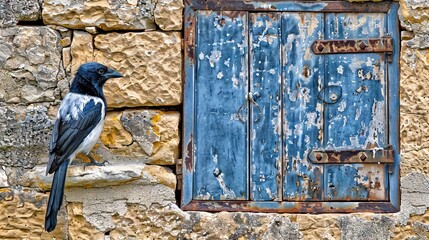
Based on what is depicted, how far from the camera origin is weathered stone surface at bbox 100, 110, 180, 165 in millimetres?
5332

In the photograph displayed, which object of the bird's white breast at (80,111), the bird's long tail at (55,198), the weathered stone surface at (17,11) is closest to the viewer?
the bird's long tail at (55,198)

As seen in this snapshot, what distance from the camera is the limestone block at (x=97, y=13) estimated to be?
5.33 meters

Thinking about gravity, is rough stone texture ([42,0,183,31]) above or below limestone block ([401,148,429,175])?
above

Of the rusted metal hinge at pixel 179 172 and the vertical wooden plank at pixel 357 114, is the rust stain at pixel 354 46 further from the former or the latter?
the rusted metal hinge at pixel 179 172

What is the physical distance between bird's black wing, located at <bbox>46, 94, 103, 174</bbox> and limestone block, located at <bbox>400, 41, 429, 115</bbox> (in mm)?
1528

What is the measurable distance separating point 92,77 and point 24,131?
0.48m

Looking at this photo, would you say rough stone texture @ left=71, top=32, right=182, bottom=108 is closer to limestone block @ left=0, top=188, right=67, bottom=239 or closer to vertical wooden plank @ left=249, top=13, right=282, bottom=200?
vertical wooden plank @ left=249, top=13, right=282, bottom=200

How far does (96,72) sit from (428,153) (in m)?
1.71

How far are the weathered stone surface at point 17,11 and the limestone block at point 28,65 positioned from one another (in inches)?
1.8

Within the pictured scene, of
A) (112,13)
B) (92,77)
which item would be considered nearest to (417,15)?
(112,13)

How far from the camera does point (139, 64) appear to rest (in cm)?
533

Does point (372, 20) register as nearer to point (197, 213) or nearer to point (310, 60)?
point (310, 60)

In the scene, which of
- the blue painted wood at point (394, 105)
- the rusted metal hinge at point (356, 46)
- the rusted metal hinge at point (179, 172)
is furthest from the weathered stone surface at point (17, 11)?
the blue painted wood at point (394, 105)

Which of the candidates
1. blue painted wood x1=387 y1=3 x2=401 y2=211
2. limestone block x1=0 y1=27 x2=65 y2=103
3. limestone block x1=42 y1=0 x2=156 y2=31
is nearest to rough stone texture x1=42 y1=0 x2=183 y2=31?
limestone block x1=42 y1=0 x2=156 y2=31
